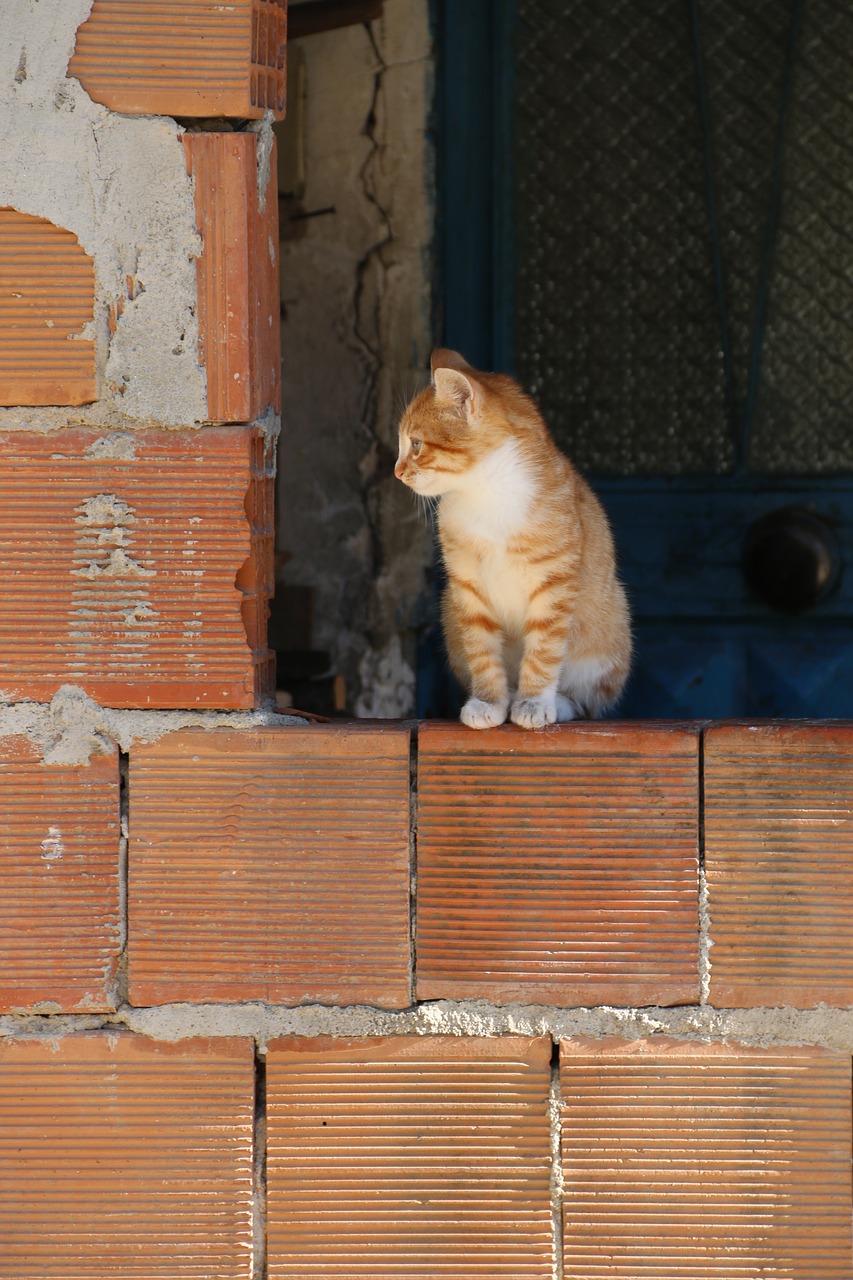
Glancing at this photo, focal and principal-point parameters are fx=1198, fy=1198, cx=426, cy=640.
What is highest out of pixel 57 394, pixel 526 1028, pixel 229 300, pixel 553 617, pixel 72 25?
pixel 72 25

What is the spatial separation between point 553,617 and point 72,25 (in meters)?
1.32

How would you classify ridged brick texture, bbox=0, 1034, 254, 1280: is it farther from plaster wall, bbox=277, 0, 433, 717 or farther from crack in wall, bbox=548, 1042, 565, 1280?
plaster wall, bbox=277, 0, 433, 717

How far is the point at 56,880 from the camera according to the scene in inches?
79.4

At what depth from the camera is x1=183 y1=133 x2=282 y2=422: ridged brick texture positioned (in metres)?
1.96

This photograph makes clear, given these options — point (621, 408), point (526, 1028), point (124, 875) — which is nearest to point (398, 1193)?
point (526, 1028)

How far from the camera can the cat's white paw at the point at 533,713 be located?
204cm

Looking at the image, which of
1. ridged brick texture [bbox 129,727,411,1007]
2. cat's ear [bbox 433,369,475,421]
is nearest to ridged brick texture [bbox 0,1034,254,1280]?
ridged brick texture [bbox 129,727,411,1007]

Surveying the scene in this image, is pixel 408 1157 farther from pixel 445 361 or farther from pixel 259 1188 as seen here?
pixel 445 361

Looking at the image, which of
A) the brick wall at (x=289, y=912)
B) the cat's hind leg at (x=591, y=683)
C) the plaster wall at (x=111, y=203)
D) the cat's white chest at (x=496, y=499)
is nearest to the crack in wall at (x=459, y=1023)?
the brick wall at (x=289, y=912)

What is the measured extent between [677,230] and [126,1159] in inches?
96.3

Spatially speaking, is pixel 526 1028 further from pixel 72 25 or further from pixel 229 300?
pixel 72 25

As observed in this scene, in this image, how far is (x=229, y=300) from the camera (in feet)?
6.49

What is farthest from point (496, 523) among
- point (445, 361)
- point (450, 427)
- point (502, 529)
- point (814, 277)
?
point (814, 277)

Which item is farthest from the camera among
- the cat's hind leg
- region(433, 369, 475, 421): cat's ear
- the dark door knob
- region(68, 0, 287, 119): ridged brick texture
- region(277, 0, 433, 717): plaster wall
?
region(277, 0, 433, 717): plaster wall
